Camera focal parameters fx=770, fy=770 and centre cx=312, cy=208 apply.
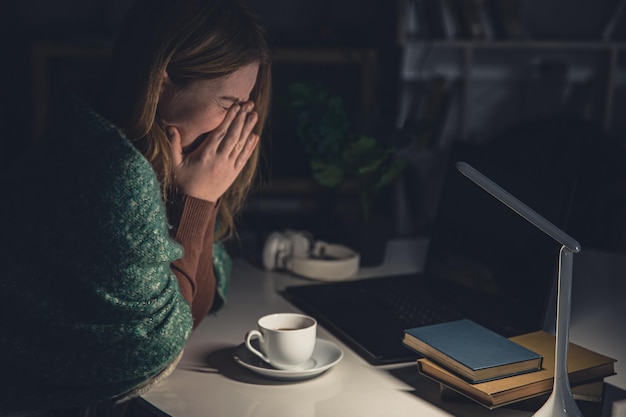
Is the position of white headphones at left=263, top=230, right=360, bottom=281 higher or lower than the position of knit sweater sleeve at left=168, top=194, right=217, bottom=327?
lower

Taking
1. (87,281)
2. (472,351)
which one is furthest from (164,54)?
(472,351)

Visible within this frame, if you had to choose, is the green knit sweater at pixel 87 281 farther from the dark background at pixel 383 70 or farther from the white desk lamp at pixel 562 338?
the dark background at pixel 383 70

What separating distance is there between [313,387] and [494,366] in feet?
0.80

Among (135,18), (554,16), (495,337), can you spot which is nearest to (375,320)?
(495,337)

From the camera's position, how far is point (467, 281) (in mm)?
1385

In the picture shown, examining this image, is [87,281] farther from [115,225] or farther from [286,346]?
[286,346]

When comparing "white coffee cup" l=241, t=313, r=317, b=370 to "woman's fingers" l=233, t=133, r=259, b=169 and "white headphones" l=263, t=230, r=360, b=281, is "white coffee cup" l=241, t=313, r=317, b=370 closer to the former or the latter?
"woman's fingers" l=233, t=133, r=259, b=169

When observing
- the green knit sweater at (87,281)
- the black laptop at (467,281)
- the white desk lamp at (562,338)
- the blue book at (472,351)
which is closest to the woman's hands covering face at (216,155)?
the green knit sweater at (87,281)

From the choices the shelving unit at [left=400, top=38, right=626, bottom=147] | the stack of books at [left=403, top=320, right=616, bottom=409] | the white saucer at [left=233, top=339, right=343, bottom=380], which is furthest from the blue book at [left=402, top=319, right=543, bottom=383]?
the shelving unit at [left=400, top=38, right=626, bottom=147]

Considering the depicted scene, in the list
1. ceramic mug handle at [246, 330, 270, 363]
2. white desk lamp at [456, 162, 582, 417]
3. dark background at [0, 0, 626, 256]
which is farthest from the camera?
dark background at [0, 0, 626, 256]

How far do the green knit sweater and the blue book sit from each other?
0.34 metres

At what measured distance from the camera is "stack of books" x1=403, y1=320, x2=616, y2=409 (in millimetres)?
930

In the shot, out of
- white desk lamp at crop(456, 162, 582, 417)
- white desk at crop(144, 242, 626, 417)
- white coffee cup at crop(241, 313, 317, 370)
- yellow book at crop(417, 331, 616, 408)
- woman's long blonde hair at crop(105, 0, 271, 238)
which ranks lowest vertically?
white desk at crop(144, 242, 626, 417)

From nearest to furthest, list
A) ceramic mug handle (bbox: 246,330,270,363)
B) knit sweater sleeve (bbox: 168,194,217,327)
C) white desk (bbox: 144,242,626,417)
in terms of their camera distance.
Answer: white desk (bbox: 144,242,626,417)
ceramic mug handle (bbox: 246,330,270,363)
knit sweater sleeve (bbox: 168,194,217,327)
